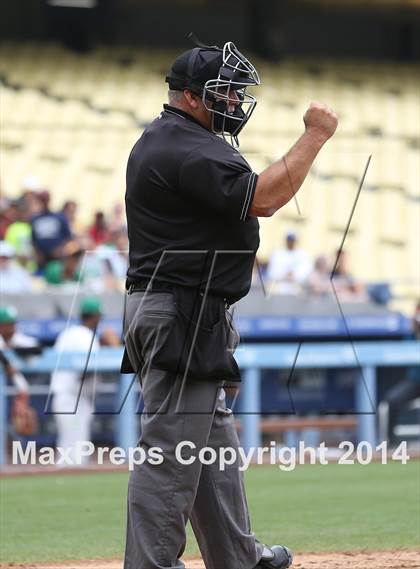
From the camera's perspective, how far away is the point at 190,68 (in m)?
4.66

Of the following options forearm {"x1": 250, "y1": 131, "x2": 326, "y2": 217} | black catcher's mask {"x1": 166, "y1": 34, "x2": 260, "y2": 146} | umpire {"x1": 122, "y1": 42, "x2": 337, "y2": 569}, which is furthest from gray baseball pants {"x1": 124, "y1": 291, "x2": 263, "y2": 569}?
black catcher's mask {"x1": 166, "y1": 34, "x2": 260, "y2": 146}

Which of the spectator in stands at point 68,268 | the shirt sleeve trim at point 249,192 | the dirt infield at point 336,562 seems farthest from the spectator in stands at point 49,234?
the shirt sleeve trim at point 249,192

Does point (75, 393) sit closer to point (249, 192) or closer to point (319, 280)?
point (319, 280)

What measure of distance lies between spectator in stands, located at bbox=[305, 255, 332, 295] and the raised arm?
8.75 m

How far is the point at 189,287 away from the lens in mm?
4637

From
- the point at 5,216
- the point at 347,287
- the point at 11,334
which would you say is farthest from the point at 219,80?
the point at 5,216

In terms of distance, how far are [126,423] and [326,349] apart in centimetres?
235

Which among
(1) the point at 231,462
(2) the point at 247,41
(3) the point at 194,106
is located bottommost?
(1) the point at 231,462

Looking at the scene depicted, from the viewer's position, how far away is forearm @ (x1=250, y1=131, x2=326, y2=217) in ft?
14.2

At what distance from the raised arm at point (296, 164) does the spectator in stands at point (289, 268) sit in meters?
8.97

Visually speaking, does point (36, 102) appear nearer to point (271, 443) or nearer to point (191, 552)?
point (271, 443)

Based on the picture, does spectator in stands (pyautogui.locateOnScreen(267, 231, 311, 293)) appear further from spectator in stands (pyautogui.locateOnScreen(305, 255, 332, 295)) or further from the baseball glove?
the baseball glove

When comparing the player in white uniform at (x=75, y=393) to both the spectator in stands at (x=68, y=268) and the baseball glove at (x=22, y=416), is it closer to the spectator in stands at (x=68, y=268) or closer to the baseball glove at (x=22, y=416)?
the baseball glove at (x=22, y=416)

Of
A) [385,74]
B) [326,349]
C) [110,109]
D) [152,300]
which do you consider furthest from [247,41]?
[152,300]
